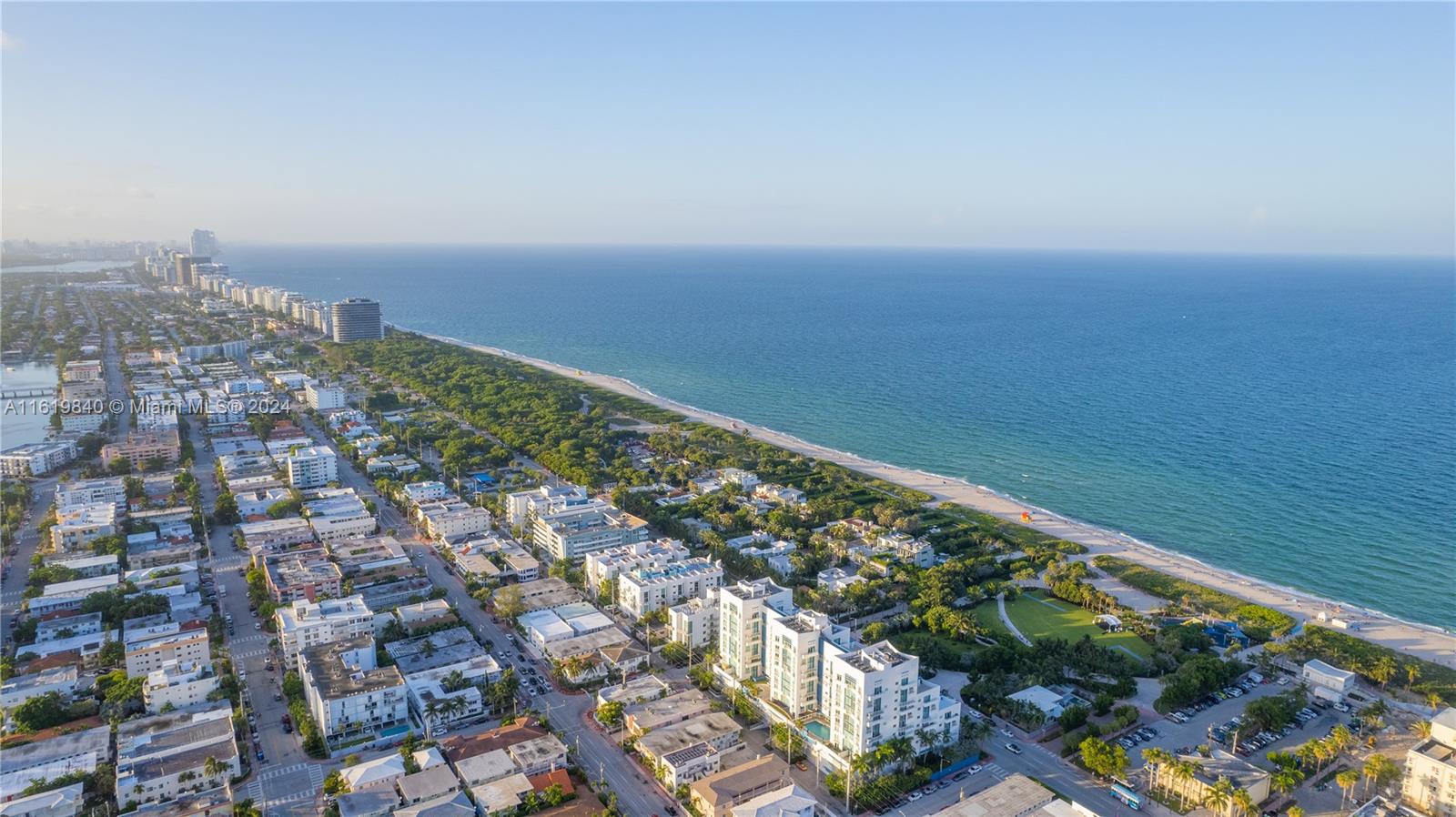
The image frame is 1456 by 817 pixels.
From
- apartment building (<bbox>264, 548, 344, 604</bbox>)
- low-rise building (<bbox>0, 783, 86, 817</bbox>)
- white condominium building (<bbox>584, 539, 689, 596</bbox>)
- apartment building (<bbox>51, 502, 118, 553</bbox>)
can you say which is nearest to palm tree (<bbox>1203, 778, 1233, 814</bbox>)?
white condominium building (<bbox>584, 539, 689, 596</bbox>)

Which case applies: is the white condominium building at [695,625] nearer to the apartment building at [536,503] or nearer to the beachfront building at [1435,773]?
the apartment building at [536,503]

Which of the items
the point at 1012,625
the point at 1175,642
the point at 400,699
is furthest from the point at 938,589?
the point at 400,699

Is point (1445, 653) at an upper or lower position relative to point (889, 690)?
lower

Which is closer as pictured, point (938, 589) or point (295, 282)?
point (938, 589)

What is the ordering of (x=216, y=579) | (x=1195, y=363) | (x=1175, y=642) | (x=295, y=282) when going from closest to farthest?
(x=1175, y=642) < (x=216, y=579) < (x=1195, y=363) < (x=295, y=282)

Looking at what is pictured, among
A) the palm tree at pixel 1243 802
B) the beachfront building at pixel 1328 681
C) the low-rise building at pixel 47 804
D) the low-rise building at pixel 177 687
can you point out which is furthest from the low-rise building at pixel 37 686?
the beachfront building at pixel 1328 681

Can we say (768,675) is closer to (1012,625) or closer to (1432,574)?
(1012,625)
